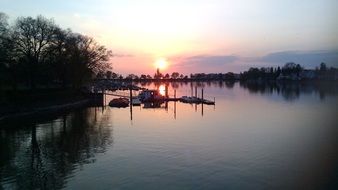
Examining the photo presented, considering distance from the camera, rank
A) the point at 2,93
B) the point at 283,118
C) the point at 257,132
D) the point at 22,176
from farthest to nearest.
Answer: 1. the point at 283,118
2. the point at 2,93
3. the point at 257,132
4. the point at 22,176

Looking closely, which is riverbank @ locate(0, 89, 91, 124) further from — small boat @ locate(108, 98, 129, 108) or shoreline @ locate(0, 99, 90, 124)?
small boat @ locate(108, 98, 129, 108)

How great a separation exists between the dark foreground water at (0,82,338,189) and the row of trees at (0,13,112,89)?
58.8 ft

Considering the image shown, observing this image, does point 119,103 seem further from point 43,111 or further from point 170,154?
point 170,154

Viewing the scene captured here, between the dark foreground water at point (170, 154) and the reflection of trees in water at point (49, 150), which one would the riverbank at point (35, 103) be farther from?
→ the reflection of trees in water at point (49, 150)

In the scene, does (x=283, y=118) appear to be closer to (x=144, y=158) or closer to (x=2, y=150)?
(x=144, y=158)

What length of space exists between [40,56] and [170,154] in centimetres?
5189

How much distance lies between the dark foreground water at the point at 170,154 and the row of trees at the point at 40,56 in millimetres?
17931

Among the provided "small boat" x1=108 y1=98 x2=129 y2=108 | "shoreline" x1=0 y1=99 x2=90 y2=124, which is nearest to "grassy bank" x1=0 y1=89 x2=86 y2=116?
"shoreline" x1=0 y1=99 x2=90 y2=124

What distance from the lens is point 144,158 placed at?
31.7 m

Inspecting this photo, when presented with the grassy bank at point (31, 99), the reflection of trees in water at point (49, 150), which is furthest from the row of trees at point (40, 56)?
the reflection of trees in water at point (49, 150)

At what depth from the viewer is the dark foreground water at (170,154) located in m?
25.5

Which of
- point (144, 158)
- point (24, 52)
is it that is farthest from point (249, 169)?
point (24, 52)

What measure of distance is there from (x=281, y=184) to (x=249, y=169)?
3465 mm

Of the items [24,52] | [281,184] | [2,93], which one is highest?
[24,52]
